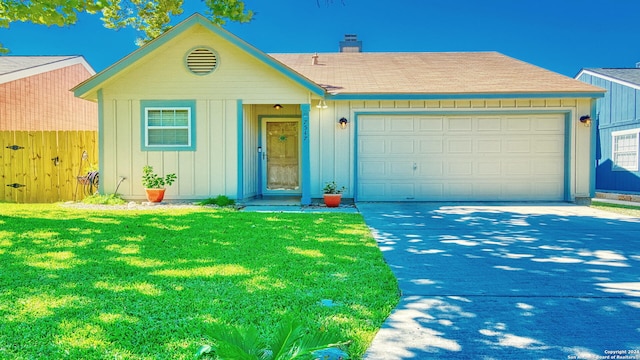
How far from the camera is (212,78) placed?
10133mm

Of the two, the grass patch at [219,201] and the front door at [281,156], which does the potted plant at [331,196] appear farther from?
the front door at [281,156]

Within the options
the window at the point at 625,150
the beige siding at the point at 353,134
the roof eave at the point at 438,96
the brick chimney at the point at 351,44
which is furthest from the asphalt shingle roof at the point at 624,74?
the brick chimney at the point at 351,44

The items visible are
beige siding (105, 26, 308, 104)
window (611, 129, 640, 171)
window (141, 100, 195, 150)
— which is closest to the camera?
beige siding (105, 26, 308, 104)

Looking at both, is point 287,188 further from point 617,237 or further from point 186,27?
point 617,237

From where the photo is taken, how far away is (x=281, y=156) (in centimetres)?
1223

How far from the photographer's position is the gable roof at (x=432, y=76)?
1035 cm

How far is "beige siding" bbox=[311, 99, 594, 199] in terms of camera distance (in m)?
10.6

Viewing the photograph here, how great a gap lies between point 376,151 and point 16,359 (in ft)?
30.4

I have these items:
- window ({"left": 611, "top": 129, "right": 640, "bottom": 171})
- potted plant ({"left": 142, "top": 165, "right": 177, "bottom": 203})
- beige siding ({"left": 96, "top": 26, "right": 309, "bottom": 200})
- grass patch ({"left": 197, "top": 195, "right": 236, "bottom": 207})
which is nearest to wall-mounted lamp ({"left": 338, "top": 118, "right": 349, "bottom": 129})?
beige siding ({"left": 96, "top": 26, "right": 309, "bottom": 200})

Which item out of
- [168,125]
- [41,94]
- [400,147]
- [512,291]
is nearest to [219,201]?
[168,125]

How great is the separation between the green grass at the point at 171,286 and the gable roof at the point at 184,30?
441 cm

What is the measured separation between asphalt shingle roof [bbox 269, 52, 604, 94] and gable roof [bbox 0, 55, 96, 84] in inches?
355

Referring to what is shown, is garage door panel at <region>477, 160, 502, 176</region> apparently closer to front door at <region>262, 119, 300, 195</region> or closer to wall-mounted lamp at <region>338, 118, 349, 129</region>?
wall-mounted lamp at <region>338, 118, 349, 129</region>

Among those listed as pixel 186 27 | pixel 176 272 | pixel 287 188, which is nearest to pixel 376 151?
pixel 287 188
